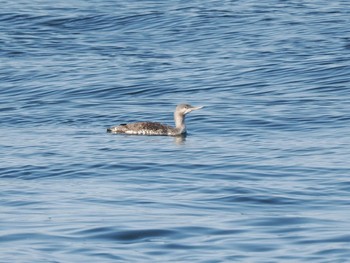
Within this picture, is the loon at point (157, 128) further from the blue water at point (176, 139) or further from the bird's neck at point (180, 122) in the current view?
the blue water at point (176, 139)

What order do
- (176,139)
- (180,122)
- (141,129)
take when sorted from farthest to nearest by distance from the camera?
1. (180,122)
2. (141,129)
3. (176,139)

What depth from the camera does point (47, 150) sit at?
64.1 ft

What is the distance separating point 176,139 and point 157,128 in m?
0.93

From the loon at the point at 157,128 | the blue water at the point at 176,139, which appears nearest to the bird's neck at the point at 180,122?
the loon at the point at 157,128

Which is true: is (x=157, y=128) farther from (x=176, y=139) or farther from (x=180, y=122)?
(x=176, y=139)

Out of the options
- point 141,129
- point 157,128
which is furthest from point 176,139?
point 157,128

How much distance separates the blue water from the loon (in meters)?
0.29

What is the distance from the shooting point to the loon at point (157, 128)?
21.4 m

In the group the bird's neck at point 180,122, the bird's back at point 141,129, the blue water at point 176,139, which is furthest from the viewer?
the bird's neck at point 180,122

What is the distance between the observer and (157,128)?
2183 cm

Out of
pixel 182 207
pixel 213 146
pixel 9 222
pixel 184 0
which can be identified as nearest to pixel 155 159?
pixel 213 146

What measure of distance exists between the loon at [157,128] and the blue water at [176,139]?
0.94 ft

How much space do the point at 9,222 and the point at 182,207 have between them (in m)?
2.14

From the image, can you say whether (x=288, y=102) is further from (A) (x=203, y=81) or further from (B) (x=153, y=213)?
(B) (x=153, y=213)
